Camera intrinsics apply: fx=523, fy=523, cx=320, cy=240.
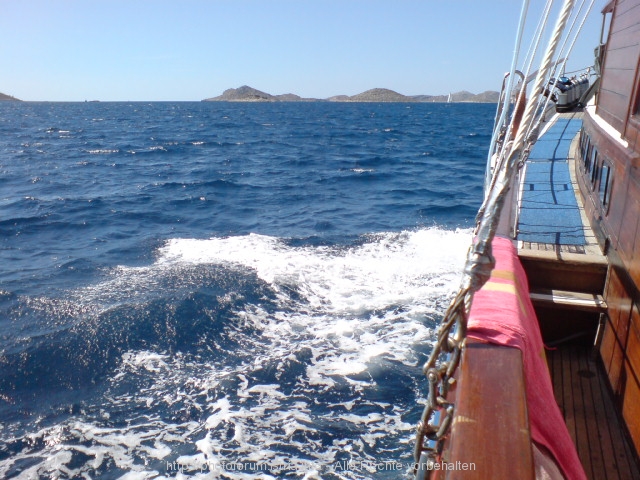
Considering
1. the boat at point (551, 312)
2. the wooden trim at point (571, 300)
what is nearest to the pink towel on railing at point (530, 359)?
the boat at point (551, 312)

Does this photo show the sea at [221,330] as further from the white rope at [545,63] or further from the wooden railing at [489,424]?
the white rope at [545,63]

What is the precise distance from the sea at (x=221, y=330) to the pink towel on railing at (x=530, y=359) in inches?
140

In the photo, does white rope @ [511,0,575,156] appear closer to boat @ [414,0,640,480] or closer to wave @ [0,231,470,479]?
boat @ [414,0,640,480]

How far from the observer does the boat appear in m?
1.61

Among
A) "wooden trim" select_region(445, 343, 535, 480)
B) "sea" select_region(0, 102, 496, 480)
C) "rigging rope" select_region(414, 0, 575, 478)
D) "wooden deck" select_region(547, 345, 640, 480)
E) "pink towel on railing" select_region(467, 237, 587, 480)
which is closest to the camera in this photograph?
"wooden trim" select_region(445, 343, 535, 480)

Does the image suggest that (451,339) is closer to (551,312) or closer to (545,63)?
(545,63)

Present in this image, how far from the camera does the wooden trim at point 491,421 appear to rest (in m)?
1.42

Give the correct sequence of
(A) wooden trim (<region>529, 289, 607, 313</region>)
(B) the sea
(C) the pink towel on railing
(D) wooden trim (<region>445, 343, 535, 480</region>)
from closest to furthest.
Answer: (D) wooden trim (<region>445, 343, 535, 480</region>)
(C) the pink towel on railing
(A) wooden trim (<region>529, 289, 607, 313</region>)
(B) the sea

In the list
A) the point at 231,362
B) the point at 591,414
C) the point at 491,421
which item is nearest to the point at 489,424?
the point at 491,421

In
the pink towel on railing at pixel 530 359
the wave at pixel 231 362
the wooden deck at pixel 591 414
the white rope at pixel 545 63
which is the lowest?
the wave at pixel 231 362

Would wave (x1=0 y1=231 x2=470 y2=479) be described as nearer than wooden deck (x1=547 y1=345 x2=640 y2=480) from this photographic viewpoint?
No

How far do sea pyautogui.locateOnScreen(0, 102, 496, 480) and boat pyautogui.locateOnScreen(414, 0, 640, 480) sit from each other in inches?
85.8

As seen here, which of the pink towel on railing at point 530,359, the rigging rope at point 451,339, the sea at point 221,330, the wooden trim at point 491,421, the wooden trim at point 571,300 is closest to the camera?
the wooden trim at point 491,421

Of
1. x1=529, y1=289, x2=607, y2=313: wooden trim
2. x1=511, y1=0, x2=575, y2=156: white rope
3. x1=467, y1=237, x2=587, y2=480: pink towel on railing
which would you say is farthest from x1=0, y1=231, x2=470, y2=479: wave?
x1=511, y1=0, x2=575, y2=156: white rope
